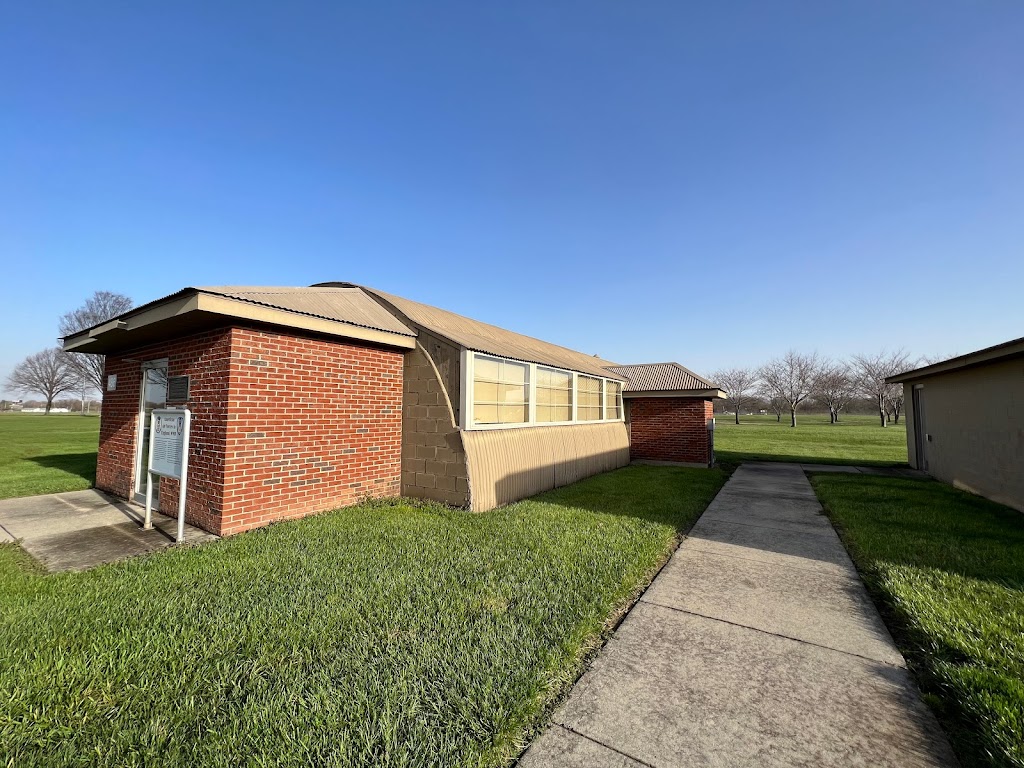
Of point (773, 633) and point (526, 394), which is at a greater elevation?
point (526, 394)

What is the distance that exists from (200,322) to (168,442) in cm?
182

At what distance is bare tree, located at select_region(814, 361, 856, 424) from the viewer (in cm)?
4788

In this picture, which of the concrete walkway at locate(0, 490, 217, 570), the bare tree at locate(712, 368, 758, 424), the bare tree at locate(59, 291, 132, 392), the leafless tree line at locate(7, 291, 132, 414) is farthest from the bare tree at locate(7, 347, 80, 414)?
the bare tree at locate(712, 368, 758, 424)

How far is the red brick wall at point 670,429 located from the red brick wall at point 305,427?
9706 mm

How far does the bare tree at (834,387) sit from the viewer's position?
4788cm

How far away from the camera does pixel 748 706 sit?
239 cm

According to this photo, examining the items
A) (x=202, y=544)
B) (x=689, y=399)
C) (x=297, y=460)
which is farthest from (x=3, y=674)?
(x=689, y=399)

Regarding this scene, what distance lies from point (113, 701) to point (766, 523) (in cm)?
758

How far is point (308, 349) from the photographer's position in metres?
6.27

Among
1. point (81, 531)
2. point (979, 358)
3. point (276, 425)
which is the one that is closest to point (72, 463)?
point (81, 531)

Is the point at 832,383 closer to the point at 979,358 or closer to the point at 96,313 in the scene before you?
the point at 979,358

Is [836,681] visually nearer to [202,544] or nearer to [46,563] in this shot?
[202,544]

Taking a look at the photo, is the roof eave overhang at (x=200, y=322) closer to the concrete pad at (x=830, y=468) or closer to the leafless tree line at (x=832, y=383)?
the concrete pad at (x=830, y=468)

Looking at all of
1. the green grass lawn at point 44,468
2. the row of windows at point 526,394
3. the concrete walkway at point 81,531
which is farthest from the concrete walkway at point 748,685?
the green grass lawn at point 44,468
